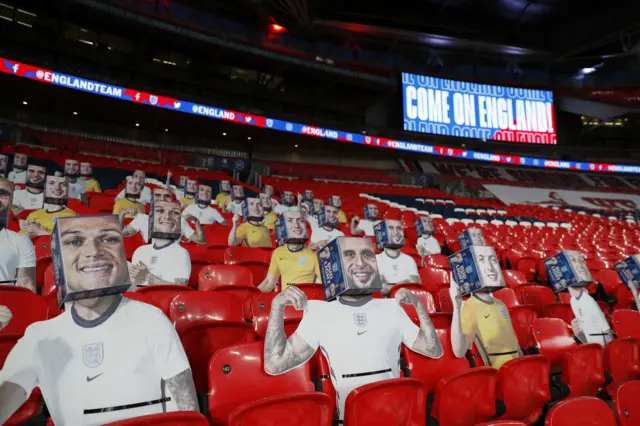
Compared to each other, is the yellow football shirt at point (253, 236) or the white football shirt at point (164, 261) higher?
the yellow football shirt at point (253, 236)

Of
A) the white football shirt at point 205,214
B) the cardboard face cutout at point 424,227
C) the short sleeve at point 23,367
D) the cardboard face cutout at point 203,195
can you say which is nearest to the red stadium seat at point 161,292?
the short sleeve at point 23,367

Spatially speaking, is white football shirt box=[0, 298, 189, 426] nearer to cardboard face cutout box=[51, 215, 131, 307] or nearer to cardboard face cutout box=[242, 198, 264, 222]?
cardboard face cutout box=[51, 215, 131, 307]

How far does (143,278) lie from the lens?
11.8 ft

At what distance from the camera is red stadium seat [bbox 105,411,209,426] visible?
4.32ft

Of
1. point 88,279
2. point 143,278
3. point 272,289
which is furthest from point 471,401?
point 143,278

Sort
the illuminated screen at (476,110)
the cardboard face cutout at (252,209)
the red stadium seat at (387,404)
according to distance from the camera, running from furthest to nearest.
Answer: the illuminated screen at (476,110)
the cardboard face cutout at (252,209)
the red stadium seat at (387,404)

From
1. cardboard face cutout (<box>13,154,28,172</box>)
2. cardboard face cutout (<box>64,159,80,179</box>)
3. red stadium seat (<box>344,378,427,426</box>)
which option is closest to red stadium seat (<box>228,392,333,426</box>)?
red stadium seat (<box>344,378,427,426</box>)

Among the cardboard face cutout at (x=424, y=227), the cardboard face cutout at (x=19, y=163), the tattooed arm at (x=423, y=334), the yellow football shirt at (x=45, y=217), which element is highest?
the cardboard face cutout at (x=19, y=163)

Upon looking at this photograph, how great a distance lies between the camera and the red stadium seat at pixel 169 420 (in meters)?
1.32

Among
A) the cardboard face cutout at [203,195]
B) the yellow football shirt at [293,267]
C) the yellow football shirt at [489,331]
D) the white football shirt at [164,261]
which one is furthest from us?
the cardboard face cutout at [203,195]

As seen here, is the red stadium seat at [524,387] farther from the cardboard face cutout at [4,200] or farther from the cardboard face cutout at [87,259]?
the cardboard face cutout at [4,200]

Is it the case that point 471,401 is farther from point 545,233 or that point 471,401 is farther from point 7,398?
point 545,233

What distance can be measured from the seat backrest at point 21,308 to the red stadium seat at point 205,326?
751mm

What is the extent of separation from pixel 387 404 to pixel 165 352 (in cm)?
94
